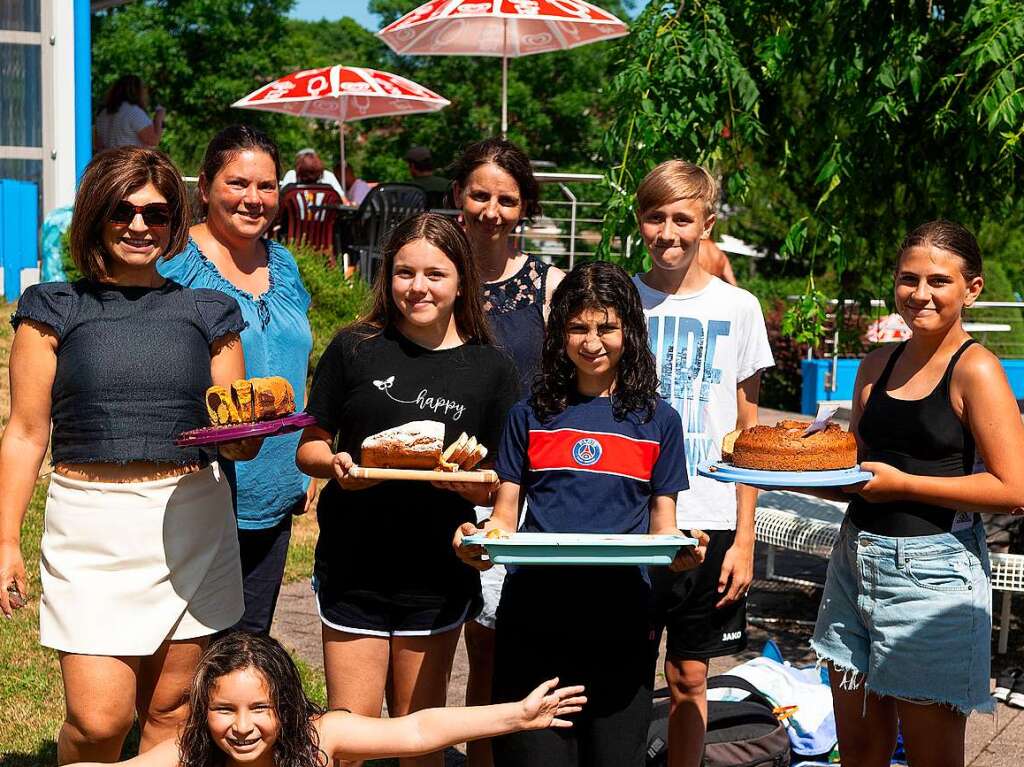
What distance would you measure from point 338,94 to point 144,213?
1126 centimetres

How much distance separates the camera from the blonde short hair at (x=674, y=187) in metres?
3.57

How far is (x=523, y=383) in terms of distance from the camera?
3486mm

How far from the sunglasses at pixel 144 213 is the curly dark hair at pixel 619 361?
3.28 ft

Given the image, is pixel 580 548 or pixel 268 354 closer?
pixel 580 548

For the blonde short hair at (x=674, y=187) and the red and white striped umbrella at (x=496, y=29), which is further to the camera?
the red and white striped umbrella at (x=496, y=29)

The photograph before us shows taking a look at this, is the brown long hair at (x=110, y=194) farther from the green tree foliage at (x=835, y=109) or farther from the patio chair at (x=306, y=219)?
the patio chair at (x=306, y=219)

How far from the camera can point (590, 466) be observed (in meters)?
3.13

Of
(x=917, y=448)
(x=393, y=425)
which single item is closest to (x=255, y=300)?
(x=393, y=425)

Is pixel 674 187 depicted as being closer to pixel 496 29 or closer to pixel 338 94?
pixel 496 29

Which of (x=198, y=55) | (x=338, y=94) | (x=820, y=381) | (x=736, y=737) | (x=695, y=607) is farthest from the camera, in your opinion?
(x=198, y=55)

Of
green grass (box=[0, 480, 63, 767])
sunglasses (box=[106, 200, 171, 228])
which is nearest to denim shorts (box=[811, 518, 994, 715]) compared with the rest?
sunglasses (box=[106, 200, 171, 228])

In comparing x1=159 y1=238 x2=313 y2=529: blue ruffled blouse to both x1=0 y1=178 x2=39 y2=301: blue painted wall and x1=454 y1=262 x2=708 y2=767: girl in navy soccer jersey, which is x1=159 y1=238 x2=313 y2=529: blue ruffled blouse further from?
x1=0 y1=178 x2=39 y2=301: blue painted wall

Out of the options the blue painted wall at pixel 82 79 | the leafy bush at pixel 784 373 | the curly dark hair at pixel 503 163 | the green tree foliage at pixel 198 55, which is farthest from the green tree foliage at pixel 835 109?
the green tree foliage at pixel 198 55

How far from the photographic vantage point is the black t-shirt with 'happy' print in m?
3.25
